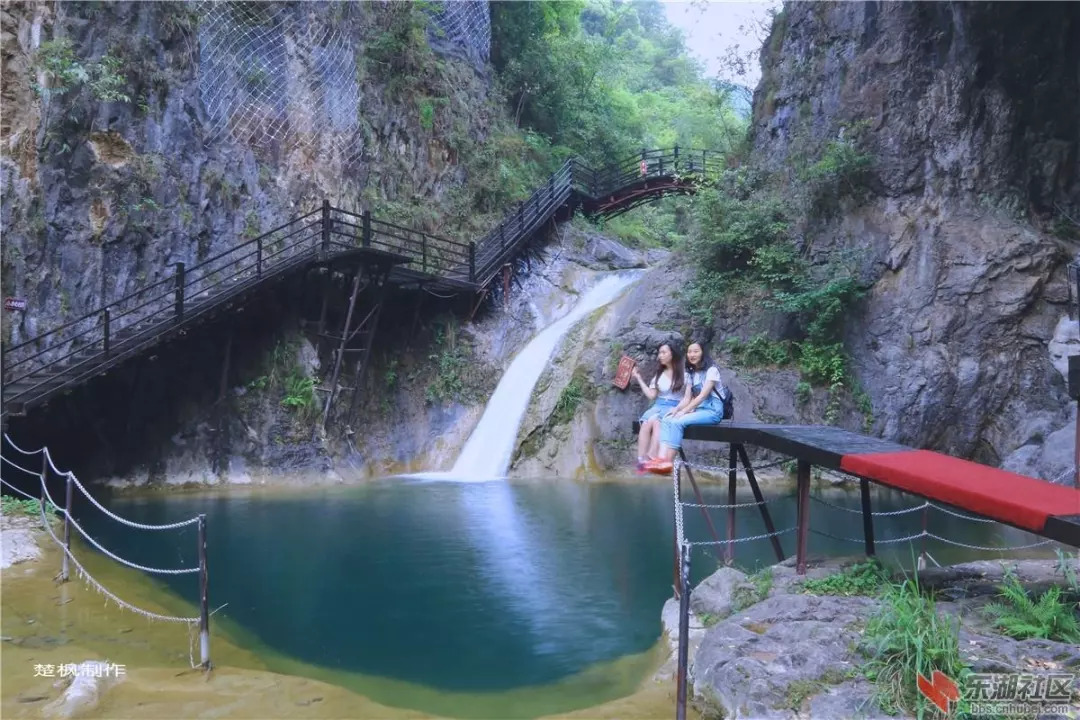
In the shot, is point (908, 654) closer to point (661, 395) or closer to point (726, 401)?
point (726, 401)

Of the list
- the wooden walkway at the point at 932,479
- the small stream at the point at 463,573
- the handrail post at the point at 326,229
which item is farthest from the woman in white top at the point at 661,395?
the handrail post at the point at 326,229

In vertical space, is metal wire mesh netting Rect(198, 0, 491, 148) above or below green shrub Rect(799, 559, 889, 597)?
above

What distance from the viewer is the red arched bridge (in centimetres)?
1130

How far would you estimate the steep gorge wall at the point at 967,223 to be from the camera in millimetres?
13273

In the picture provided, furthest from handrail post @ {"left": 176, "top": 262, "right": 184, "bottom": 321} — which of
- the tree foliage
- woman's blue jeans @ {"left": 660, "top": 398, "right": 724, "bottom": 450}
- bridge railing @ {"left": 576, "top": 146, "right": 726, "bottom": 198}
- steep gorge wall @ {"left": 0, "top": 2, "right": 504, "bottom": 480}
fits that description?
the tree foliage

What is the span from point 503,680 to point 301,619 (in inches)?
94.6

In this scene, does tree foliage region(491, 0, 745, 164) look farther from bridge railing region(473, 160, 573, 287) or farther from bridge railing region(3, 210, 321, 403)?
bridge railing region(3, 210, 321, 403)

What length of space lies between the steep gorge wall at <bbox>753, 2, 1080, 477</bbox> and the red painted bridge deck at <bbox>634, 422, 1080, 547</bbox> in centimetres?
821

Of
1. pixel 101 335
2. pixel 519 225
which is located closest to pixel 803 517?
pixel 101 335

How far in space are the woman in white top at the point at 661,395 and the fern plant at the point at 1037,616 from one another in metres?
3.05

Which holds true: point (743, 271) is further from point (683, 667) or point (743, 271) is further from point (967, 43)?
point (683, 667)

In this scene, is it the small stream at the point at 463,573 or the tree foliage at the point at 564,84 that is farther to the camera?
the tree foliage at the point at 564,84

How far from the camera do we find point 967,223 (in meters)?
14.0

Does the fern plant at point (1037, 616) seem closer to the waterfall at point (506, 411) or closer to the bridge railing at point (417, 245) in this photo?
the waterfall at point (506, 411)
